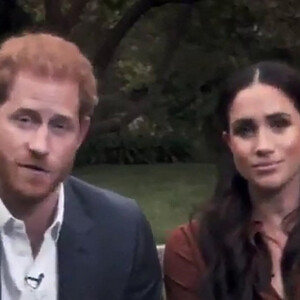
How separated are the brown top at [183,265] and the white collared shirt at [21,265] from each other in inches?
23.8

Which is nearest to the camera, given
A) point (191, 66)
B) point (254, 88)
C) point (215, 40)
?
point (254, 88)

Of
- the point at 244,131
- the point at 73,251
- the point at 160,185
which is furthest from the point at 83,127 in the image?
the point at 160,185

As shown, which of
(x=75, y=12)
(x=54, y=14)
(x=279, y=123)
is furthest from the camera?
(x=75, y=12)

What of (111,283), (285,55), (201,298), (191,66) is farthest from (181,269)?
(191,66)

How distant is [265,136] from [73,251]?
757mm

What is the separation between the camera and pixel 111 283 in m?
3.27

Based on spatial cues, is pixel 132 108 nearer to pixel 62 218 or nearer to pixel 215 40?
pixel 215 40

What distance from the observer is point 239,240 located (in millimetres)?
3459

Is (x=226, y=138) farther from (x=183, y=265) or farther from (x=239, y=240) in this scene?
(x=183, y=265)

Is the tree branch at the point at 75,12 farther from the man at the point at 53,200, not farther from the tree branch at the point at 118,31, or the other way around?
the man at the point at 53,200

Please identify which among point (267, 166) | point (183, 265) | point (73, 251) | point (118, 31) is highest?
point (118, 31)

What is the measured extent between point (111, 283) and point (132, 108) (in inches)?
564

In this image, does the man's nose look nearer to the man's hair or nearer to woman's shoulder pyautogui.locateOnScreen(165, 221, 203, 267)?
the man's hair

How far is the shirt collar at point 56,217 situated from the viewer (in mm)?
2998
